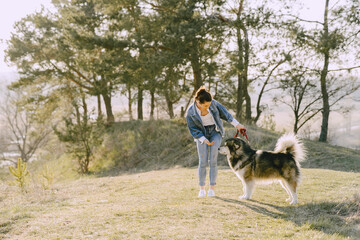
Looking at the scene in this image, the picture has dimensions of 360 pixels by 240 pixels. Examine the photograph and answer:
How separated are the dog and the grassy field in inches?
17.4

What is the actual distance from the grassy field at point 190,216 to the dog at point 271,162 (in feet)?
1.45

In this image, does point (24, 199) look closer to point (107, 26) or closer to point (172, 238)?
point (172, 238)

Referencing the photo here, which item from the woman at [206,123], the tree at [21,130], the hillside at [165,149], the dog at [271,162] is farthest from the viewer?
the tree at [21,130]

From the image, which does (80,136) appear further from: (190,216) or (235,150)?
(190,216)

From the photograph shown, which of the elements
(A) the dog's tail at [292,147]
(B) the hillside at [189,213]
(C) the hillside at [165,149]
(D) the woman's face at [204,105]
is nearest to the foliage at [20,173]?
(B) the hillside at [189,213]

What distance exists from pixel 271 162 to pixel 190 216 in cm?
173

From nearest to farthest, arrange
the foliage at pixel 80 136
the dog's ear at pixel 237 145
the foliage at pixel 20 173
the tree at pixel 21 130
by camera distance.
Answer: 1. the dog's ear at pixel 237 145
2. the foliage at pixel 20 173
3. the foliage at pixel 80 136
4. the tree at pixel 21 130

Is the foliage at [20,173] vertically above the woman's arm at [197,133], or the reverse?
the woman's arm at [197,133]

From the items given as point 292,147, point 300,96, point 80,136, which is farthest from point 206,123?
point 300,96

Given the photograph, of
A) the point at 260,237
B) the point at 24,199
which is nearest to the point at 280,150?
the point at 260,237

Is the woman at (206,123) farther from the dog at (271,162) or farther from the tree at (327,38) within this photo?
the tree at (327,38)

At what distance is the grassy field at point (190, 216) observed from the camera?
3.91 meters

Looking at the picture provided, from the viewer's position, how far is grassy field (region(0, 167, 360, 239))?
3.91 meters

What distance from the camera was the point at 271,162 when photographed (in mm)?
5176
